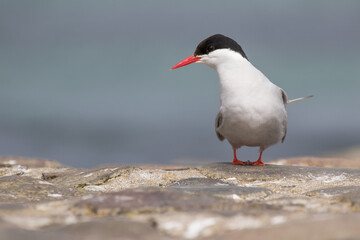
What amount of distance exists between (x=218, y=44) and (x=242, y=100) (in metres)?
0.94

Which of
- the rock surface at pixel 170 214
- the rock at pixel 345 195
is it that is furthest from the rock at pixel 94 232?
the rock at pixel 345 195

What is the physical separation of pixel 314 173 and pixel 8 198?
3.24 metres

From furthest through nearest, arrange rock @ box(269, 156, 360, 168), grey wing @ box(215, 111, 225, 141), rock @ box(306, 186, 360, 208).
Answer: rock @ box(269, 156, 360, 168)
grey wing @ box(215, 111, 225, 141)
rock @ box(306, 186, 360, 208)

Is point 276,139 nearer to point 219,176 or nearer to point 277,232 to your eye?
point 219,176

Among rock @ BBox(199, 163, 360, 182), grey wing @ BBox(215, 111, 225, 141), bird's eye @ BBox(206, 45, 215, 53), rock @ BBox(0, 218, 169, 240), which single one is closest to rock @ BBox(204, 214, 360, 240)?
rock @ BBox(0, 218, 169, 240)

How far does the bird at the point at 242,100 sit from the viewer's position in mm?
5688

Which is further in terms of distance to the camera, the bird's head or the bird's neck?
the bird's head

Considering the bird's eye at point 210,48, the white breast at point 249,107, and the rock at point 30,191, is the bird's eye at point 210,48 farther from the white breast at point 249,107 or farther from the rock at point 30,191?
the rock at point 30,191

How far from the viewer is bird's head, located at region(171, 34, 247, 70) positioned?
6.10 m

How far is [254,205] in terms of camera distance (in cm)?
252

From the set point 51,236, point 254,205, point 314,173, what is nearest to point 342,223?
point 254,205

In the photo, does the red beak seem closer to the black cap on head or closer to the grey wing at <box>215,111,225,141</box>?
the black cap on head

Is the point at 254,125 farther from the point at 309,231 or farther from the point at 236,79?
the point at 309,231

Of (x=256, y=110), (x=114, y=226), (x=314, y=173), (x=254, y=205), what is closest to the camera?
(x=114, y=226)
